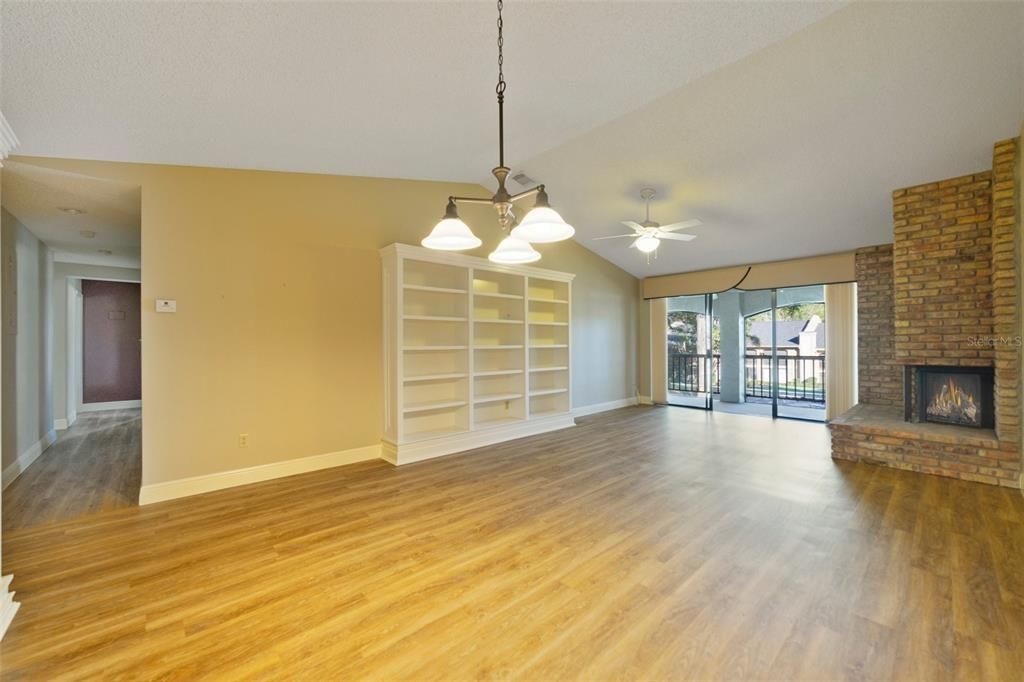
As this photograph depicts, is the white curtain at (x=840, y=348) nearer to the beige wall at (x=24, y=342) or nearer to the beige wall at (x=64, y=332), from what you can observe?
the beige wall at (x=24, y=342)

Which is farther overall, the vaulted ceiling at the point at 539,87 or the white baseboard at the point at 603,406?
the white baseboard at the point at 603,406

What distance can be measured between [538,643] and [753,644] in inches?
35.6

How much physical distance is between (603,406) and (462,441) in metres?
3.46

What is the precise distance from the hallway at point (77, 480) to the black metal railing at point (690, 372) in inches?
328

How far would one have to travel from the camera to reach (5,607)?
1.94 meters

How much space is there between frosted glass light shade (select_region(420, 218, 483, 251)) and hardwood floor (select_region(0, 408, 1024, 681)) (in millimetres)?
1824

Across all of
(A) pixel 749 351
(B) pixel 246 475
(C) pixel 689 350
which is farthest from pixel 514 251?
(A) pixel 749 351

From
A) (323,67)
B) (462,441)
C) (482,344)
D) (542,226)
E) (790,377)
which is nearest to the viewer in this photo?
(542,226)

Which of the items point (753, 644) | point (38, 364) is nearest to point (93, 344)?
point (38, 364)

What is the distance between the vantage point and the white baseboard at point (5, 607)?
1.89 metres

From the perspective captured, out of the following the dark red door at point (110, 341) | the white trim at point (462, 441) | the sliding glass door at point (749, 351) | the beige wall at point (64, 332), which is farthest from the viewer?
the dark red door at point (110, 341)

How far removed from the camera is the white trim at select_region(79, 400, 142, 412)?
7438mm

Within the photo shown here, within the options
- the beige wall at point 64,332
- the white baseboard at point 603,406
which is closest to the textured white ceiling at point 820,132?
the white baseboard at point 603,406

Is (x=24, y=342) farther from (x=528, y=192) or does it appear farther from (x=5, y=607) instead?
(x=528, y=192)
